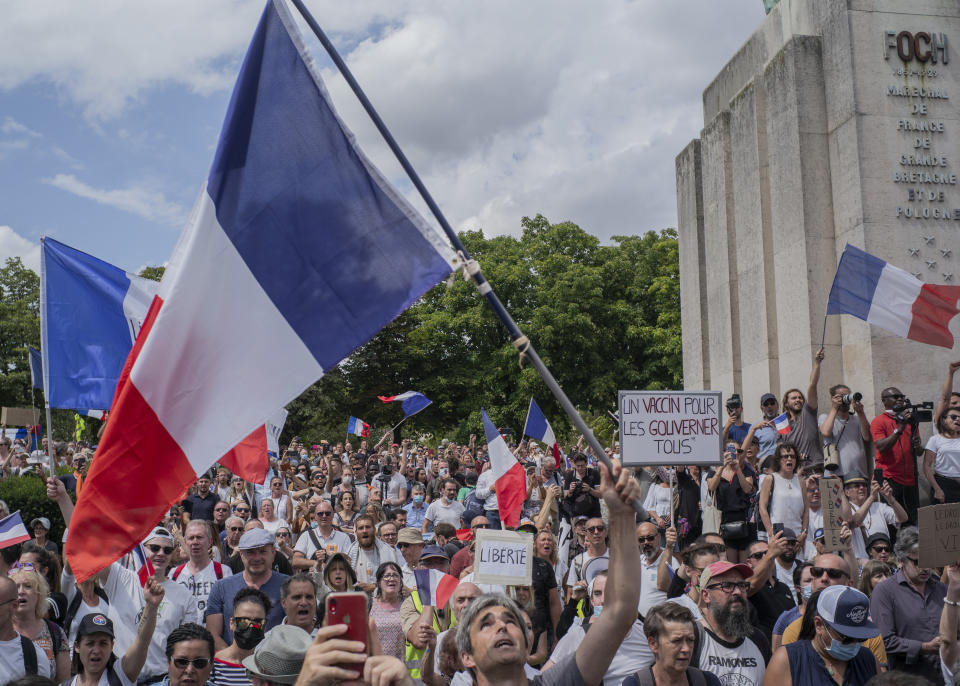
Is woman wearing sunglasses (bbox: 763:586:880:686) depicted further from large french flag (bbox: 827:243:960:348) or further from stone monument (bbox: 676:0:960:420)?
stone monument (bbox: 676:0:960:420)

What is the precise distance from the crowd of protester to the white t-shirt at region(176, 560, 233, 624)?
0.02 metres

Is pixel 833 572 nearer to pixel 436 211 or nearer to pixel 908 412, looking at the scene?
pixel 436 211

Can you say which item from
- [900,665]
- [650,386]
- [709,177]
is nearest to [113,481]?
[900,665]

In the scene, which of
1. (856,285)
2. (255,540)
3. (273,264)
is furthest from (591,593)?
(856,285)

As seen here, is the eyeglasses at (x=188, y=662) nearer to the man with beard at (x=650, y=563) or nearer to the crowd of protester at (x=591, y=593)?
the crowd of protester at (x=591, y=593)

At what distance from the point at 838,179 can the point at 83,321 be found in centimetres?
1194

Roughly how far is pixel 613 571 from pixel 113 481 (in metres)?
2.28

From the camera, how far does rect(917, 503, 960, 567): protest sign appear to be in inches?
231

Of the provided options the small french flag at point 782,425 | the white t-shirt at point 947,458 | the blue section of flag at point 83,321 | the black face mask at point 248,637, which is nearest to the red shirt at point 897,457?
the white t-shirt at point 947,458

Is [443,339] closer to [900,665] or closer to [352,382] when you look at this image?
[352,382]

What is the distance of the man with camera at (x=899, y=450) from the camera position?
1141 centimetres

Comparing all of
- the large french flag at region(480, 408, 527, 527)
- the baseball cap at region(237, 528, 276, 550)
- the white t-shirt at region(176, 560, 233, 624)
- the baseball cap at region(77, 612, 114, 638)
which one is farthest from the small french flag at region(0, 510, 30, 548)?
the large french flag at region(480, 408, 527, 527)

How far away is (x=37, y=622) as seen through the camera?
250 inches

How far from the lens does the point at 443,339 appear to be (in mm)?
45344
